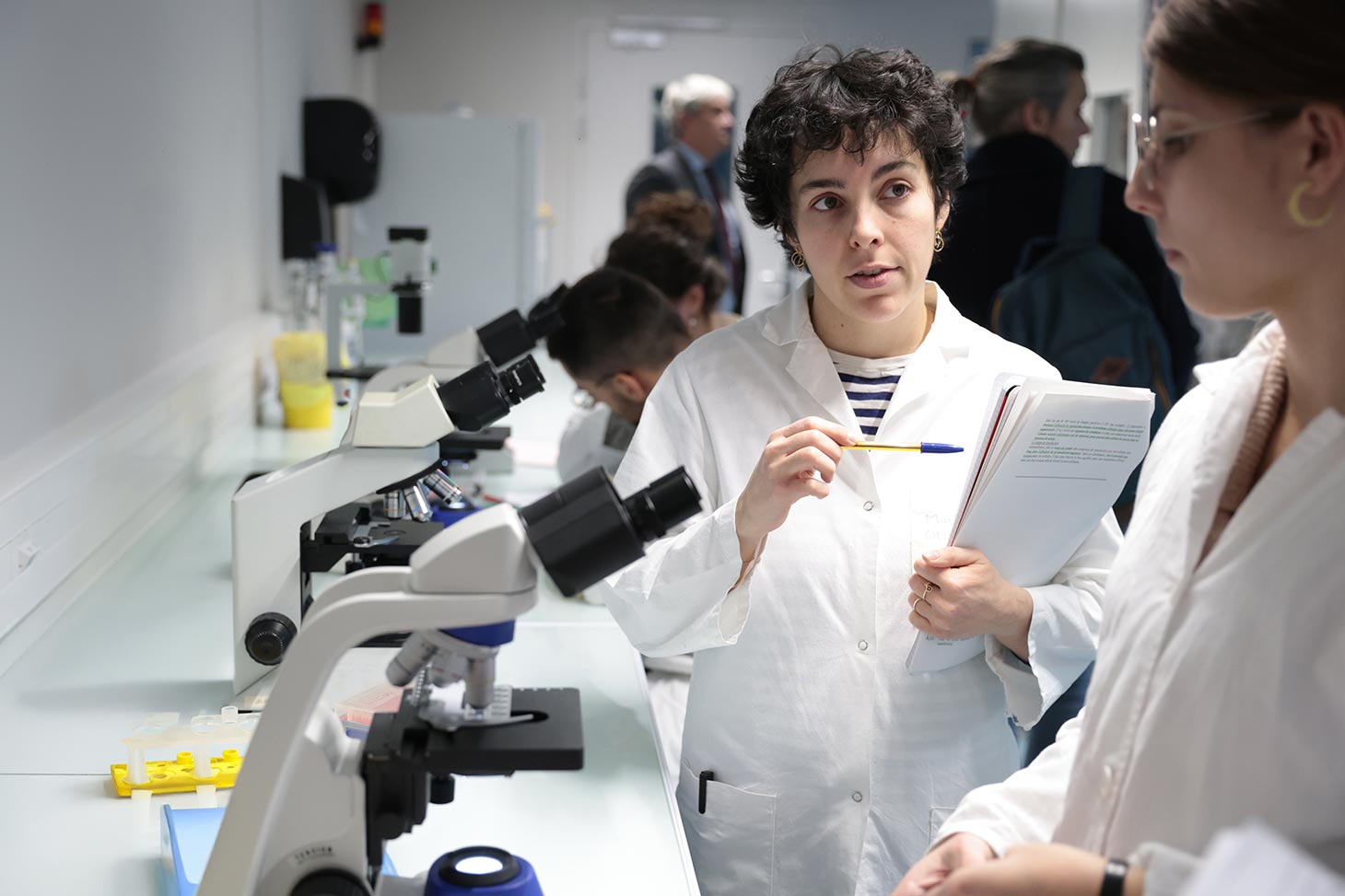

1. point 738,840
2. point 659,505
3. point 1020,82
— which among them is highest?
point 1020,82

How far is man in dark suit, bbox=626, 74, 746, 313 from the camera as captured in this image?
15.1 feet

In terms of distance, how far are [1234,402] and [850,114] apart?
2.12 ft

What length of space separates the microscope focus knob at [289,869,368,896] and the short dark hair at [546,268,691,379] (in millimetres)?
1570

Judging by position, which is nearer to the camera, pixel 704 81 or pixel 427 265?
pixel 427 265

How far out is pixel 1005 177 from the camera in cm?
280

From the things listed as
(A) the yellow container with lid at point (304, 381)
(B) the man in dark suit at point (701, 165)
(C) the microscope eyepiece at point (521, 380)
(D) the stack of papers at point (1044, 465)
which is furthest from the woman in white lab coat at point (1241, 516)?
(B) the man in dark suit at point (701, 165)

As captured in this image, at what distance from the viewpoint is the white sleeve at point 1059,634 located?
4.46 feet

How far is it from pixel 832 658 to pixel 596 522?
0.68 m

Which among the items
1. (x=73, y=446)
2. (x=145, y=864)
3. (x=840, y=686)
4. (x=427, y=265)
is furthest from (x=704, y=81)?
(x=145, y=864)

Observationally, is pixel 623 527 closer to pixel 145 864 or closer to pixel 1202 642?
pixel 1202 642

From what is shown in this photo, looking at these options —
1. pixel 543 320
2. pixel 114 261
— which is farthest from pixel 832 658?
pixel 114 261

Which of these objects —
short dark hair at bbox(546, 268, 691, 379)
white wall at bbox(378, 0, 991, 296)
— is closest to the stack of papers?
short dark hair at bbox(546, 268, 691, 379)

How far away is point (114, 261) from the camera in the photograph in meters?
2.35

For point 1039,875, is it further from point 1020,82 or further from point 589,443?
point 1020,82
